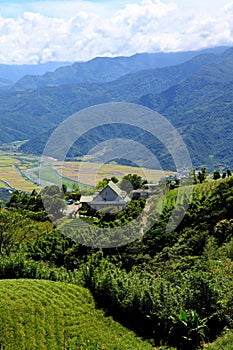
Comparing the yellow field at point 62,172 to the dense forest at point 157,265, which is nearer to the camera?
the dense forest at point 157,265

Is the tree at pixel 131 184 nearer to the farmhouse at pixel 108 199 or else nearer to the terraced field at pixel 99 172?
the farmhouse at pixel 108 199

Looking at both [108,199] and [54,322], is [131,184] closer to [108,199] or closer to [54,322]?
[108,199]

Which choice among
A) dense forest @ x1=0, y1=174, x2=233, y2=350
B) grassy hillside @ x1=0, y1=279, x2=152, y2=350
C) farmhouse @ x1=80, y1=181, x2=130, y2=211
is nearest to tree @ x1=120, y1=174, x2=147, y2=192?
farmhouse @ x1=80, y1=181, x2=130, y2=211

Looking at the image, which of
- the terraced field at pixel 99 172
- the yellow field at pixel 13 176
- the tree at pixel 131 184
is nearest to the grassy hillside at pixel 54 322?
the tree at pixel 131 184

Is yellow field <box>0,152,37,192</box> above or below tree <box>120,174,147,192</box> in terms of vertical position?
above

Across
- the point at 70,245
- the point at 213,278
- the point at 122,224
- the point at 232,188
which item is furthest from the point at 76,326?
the point at 232,188

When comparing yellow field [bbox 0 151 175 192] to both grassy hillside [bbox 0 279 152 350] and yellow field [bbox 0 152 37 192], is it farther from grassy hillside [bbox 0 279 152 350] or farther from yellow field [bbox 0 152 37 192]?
grassy hillside [bbox 0 279 152 350]
